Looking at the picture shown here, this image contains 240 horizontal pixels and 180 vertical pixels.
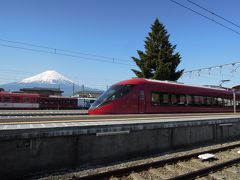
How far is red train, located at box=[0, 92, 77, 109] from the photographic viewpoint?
1927 inches

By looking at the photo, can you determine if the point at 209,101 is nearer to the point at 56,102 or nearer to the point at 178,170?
the point at 178,170

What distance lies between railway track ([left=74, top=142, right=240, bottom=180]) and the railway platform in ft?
5.19

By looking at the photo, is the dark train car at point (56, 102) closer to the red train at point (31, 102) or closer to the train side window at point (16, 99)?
the red train at point (31, 102)

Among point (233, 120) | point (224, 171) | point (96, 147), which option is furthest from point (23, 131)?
point (233, 120)

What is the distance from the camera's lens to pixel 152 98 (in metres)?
22.0

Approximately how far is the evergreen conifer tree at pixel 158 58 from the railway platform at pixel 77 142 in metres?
30.3

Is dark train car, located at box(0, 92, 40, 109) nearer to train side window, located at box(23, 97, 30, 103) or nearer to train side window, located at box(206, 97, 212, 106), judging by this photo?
train side window, located at box(23, 97, 30, 103)

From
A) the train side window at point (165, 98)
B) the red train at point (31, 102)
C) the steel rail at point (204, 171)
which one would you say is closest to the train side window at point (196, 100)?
the train side window at point (165, 98)

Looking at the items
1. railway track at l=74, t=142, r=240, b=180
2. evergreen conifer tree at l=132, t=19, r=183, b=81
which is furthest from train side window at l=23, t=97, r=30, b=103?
railway track at l=74, t=142, r=240, b=180

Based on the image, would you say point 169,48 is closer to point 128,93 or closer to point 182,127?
point 128,93

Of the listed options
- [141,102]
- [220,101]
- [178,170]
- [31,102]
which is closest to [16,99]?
[31,102]

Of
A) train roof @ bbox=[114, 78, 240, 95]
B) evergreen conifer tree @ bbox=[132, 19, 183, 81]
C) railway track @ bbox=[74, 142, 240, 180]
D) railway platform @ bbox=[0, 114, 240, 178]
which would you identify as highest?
evergreen conifer tree @ bbox=[132, 19, 183, 81]

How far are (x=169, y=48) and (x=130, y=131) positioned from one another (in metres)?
37.4

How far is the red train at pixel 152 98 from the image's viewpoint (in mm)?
19953
